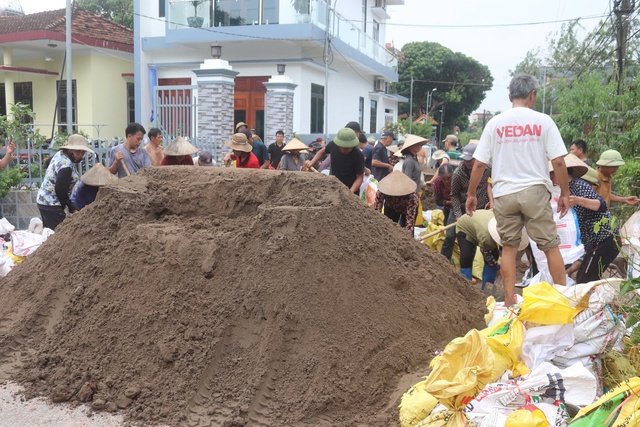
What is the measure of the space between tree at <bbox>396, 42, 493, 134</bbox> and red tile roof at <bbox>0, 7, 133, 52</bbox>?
26.7 metres

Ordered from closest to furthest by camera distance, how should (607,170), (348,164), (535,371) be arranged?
(535,371), (607,170), (348,164)

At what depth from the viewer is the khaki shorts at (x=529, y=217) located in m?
4.63

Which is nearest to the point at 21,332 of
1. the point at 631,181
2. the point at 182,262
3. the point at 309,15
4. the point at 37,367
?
the point at 37,367

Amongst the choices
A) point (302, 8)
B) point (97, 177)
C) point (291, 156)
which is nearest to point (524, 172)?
point (97, 177)

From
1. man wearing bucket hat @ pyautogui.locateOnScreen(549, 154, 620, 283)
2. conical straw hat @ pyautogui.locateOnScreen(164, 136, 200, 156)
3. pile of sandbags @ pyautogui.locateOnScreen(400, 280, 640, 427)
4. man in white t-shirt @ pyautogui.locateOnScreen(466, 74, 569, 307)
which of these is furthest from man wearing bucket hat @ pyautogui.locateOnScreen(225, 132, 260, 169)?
pile of sandbags @ pyautogui.locateOnScreen(400, 280, 640, 427)

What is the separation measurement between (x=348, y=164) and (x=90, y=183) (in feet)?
9.55

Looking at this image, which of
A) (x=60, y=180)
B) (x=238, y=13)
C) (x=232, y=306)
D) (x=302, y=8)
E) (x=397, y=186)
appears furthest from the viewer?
(x=238, y=13)

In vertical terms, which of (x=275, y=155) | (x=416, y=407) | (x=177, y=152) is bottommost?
(x=416, y=407)

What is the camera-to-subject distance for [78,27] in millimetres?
18188

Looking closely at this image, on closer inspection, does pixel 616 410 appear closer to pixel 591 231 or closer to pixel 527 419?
pixel 527 419

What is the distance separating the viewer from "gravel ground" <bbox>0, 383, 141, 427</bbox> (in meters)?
3.44

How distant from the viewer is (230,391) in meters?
3.51

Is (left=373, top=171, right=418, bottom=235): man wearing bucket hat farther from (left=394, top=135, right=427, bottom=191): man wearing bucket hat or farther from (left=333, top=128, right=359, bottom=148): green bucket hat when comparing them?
(left=394, top=135, right=427, bottom=191): man wearing bucket hat

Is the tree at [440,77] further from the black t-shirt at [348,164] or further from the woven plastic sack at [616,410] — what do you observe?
the woven plastic sack at [616,410]
